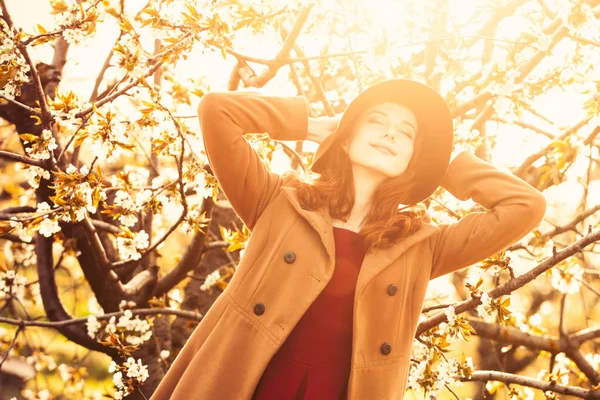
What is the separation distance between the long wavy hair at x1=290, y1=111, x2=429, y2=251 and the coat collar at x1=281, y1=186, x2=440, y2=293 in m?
0.03

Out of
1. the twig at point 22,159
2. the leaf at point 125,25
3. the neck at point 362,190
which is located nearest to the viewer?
the neck at point 362,190

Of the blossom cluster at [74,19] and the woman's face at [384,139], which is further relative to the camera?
the blossom cluster at [74,19]

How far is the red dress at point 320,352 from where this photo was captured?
162cm

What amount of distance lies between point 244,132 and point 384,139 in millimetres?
529

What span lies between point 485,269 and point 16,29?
2.20 meters

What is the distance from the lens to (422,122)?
207cm


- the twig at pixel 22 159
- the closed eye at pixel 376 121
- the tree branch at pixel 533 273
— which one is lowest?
the twig at pixel 22 159

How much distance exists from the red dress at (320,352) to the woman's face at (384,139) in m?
0.40

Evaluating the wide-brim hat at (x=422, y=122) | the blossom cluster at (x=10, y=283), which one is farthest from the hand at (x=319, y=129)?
the blossom cluster at (x=10, y=283)

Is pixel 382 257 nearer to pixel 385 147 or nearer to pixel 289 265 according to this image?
pixel 289 265

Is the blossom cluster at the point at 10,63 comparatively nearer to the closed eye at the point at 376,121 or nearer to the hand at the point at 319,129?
→ the hand at the point at 319,129

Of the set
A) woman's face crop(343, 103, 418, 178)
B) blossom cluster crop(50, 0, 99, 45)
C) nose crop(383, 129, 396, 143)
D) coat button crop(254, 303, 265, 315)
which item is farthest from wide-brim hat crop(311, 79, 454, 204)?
blossom cluster crop(50, 0, 99, 45)

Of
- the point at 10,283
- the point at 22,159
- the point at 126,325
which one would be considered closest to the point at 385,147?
the point at 22,159

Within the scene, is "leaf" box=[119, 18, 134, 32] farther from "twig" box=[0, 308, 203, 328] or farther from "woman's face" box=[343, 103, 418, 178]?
"twig" box=[0, 308, 203, 328]
